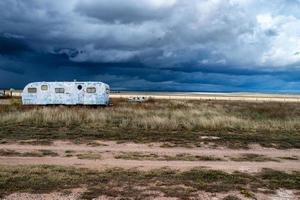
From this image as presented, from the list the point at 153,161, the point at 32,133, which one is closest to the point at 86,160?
the point at 153,161

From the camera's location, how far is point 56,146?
14977 mm

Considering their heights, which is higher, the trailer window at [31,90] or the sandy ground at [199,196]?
the trailer window at [31,90]

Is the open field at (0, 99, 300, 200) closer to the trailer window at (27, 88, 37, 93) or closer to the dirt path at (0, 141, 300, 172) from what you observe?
the dirt path at (0, 141, 300, 172)

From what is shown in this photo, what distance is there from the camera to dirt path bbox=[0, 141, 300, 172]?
11.3 meters

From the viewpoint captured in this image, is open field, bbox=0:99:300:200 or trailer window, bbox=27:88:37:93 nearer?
open field, bbox=0:99:300:200

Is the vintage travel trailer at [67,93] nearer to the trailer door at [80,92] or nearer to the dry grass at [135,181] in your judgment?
the trailer door at [80,92]

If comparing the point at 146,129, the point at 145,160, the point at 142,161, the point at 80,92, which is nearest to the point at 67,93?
the point at 80,92

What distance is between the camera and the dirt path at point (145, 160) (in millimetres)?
11312

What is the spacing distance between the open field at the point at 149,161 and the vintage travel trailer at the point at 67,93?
1777cm

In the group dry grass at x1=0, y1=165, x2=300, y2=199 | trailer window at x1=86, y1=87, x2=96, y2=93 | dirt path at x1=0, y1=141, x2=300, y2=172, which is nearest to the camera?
dry grass at x1=0, y1=165, x2=300, y2=199

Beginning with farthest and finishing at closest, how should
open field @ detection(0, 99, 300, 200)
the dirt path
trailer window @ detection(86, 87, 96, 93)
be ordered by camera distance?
trailer window @ detection(86, 87, 96, 93)
the dirt path
open field @ detection(0, 99, 300, 200)

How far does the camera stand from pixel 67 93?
133 ft

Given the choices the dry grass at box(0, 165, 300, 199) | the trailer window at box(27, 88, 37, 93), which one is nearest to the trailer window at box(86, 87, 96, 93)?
the trailer window at box(27, 88, 37, 93)

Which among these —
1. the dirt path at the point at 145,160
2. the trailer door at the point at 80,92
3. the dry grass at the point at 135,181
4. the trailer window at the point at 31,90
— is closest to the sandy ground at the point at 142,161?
the dirt path at the point at 145,160
